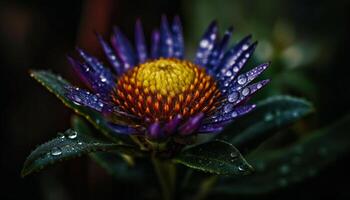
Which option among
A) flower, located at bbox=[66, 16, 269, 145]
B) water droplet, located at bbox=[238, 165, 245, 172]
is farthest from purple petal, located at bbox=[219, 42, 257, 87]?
water droplet, located at bbox=[238, 165, 245, 172]

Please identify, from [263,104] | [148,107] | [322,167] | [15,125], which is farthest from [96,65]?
[15,125]

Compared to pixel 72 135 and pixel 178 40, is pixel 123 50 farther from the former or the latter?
pixel 72 135

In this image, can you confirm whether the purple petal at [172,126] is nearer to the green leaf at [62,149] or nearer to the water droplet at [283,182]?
the green leaf at [62,149]

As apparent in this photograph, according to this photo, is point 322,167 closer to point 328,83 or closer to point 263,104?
point 263,104

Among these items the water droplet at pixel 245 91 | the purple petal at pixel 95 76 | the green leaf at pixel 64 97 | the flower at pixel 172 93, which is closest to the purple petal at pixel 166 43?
the flower at pixel 172 93

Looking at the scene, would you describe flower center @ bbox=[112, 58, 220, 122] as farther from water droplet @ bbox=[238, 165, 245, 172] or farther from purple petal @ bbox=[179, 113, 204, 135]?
water droplet @ bbox=[238, 165, 245, 172]

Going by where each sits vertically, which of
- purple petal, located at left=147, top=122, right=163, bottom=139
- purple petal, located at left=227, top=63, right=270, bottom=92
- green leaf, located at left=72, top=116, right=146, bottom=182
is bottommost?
purple petal, located at left=147, top=122, right=163, bottom=139
